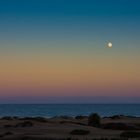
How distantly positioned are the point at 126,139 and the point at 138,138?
2341 millimetres

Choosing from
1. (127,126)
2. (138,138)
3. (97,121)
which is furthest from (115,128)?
(138,138)

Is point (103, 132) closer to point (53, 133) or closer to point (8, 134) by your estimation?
point (53, 133)

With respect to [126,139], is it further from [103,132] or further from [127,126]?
[127,126]

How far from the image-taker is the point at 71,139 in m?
40.1

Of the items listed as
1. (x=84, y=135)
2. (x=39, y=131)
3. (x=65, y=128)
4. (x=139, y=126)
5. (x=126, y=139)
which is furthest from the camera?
(x=139, y=126)

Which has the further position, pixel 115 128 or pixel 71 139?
pixel 115 128

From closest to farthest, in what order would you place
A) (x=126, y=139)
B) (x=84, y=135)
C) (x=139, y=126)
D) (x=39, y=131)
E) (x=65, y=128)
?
(x=126, y=139), (x=84, y=135), (x=39, y=131), (x=65, y=128), (x=139, y=126)

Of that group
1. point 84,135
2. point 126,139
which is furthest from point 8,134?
point 126,139

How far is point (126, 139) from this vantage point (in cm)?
3981

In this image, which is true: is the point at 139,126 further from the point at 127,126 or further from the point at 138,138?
the point at 138,138

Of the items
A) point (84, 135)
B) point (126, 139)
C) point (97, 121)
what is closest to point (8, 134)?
point (84, 135)

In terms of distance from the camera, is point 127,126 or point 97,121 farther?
point 97,121

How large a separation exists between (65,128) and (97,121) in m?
8.60

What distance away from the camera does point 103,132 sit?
4847 cm
